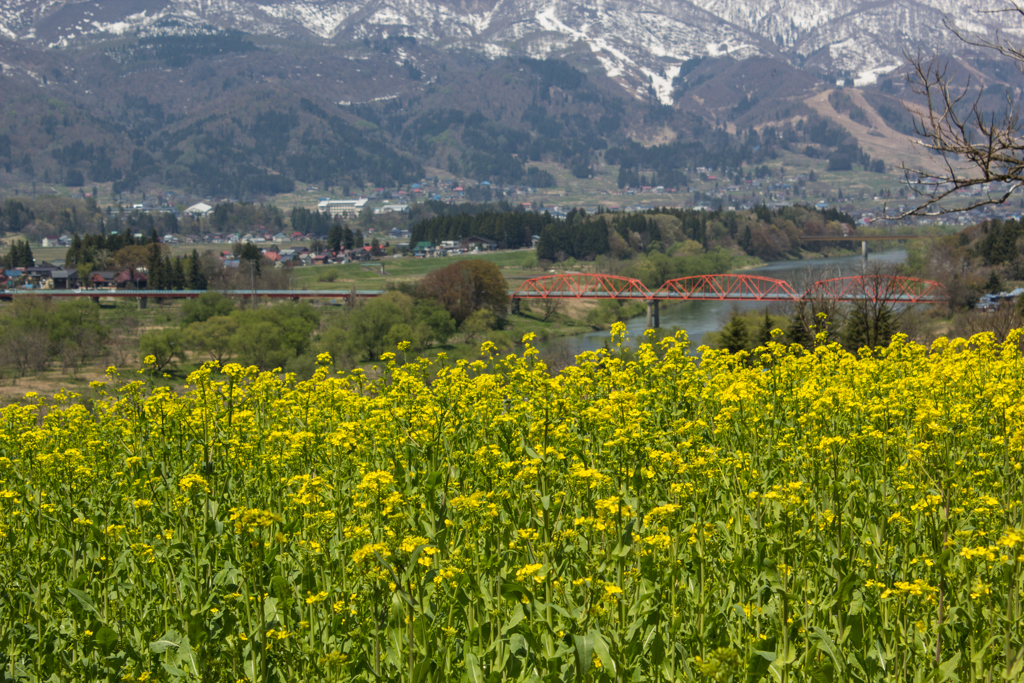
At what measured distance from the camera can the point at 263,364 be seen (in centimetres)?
8012

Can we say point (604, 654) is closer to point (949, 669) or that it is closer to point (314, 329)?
point (949, 669)

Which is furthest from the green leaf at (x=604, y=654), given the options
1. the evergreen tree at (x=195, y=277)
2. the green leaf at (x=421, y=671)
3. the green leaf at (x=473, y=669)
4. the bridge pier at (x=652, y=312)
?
the evergreen tree at (x=195, y=277)

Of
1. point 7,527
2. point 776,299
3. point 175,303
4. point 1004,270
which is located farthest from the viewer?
point 175,303

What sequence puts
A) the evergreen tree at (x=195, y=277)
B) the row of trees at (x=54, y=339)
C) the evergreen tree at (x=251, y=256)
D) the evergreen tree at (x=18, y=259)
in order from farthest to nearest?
1. the evergreen tree at (x=18, y=259)
2. the evergreen tree at (x=251, y=256)
3. the evergreen tree at (x=195, y=277)
4. the row of trees at (x=54, y=339)

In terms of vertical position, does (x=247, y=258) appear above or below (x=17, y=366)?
above

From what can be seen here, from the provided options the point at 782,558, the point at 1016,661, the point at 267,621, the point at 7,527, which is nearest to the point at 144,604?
the point at 7,527

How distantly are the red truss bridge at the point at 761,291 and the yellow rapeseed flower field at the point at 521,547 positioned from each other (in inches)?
1652

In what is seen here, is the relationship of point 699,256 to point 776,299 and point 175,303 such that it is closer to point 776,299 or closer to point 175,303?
point 776,299

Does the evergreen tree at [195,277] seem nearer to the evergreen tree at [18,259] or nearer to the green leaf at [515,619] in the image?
the evergreen tree at [18,259]

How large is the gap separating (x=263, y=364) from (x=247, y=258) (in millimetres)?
67890

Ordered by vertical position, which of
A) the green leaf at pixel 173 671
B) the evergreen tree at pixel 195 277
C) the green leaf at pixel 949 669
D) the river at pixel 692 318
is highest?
the evergreen tree at pixel 195 277

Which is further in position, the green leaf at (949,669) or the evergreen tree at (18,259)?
the evergreen tree at (18,259)

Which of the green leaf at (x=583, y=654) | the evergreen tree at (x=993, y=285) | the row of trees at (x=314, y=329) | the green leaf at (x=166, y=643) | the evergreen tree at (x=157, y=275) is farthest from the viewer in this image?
the evergreen tree at (x=157, y=275)

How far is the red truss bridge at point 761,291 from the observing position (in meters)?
60.9
